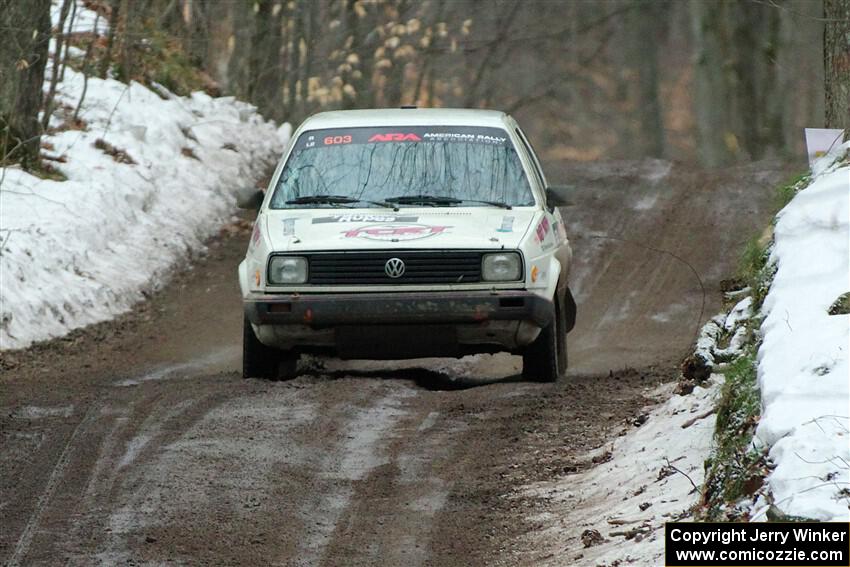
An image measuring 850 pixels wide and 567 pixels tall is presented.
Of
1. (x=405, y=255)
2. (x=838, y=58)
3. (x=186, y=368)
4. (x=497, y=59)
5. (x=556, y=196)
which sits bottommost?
(x=186, y=368)

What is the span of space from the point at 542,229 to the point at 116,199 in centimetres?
783

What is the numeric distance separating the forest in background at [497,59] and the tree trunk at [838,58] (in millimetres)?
12

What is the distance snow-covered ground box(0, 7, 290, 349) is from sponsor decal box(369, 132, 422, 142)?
379cm

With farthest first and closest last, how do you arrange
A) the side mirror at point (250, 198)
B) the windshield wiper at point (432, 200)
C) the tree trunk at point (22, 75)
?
the tree trunk at point (22, 75) → the side mirror at point (250, 198) → the windshield wiper at point (432, 200)

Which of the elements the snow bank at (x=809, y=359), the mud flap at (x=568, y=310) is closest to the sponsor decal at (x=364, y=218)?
the mud flap at (x=568, y=310)

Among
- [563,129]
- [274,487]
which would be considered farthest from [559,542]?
[563,129]

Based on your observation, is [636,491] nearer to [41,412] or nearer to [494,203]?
[494,203]

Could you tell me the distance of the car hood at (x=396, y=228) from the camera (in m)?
8.62

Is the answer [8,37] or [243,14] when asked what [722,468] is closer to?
Answer: [8,37]

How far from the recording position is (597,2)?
3647cm

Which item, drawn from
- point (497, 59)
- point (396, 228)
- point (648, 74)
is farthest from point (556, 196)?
point (497, 59)

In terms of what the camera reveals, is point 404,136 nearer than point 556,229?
No

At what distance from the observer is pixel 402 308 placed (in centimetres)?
859

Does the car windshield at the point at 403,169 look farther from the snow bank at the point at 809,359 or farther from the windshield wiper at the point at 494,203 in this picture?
the snow bank at the point at 809,359
